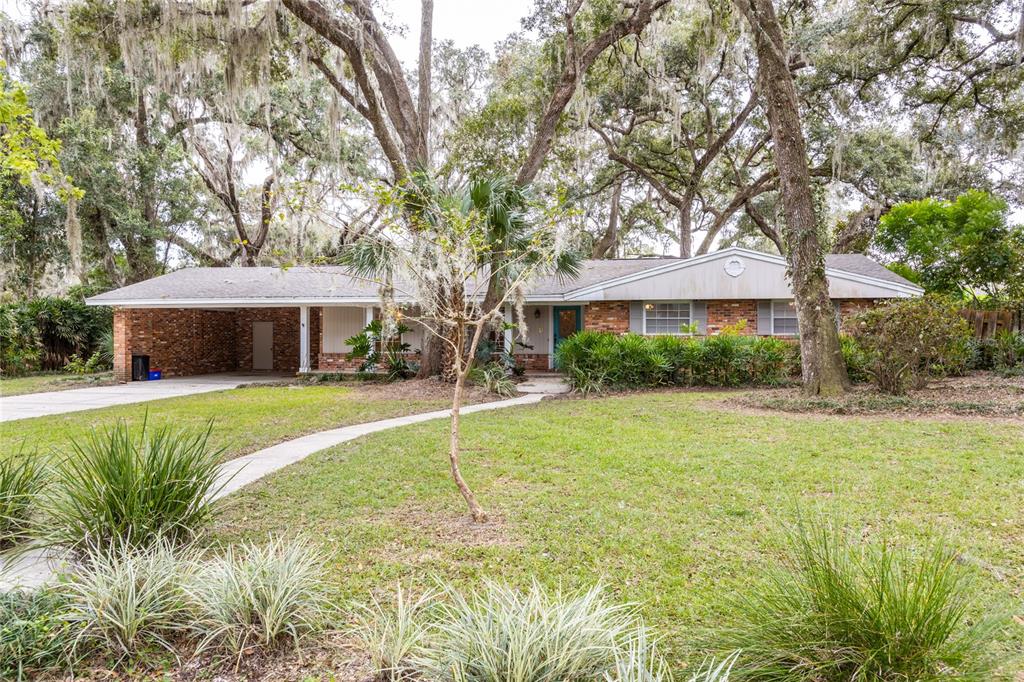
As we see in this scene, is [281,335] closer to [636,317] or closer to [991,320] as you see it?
[636,317]

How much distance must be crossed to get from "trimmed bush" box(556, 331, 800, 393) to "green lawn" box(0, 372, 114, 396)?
12.4m

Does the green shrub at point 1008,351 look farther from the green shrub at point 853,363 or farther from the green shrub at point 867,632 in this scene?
the green shrub at point 867,632

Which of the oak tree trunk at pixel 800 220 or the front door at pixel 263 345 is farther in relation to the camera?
the front door at pixel 263 345

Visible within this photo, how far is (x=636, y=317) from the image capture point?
1581cm

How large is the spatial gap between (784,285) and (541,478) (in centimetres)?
1193

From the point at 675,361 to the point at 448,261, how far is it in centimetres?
839

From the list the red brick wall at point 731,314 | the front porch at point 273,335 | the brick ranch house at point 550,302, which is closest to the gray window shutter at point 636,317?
the brick ranch house at point 550,302

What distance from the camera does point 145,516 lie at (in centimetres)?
362

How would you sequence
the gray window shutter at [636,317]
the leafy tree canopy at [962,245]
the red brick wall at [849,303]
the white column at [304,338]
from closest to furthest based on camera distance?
the leafy tree canopy at [962,245], the red brick wall at [849,303], the gray window shutter at [636,317], the white column at [304,338]

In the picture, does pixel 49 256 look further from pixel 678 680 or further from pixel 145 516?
pixel 678 680

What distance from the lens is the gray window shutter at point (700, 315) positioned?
15836 mm

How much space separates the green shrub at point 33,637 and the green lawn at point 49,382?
1363cm

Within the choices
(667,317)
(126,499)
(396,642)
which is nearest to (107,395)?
(126,499)

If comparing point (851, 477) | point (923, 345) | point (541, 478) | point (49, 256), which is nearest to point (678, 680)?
point (541, 478)
